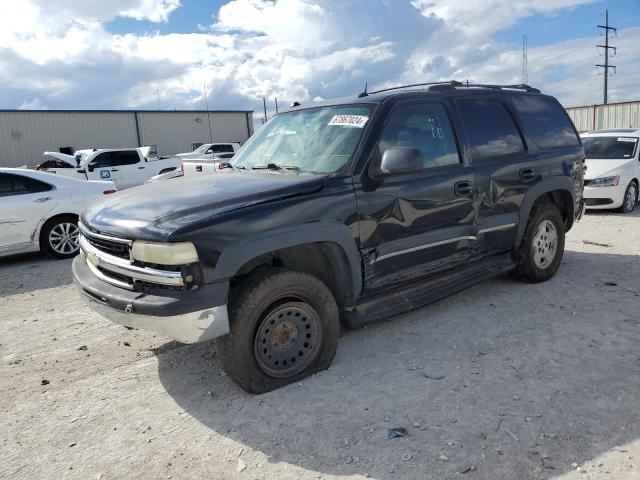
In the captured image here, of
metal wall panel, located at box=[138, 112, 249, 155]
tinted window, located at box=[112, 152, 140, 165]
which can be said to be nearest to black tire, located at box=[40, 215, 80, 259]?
tinted window, located at box=[112, 152, 140, 165]

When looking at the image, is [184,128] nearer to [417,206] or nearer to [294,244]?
[417,206]

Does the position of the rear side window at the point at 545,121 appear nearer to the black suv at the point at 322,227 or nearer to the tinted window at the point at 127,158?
the black suv at the point at 322,227

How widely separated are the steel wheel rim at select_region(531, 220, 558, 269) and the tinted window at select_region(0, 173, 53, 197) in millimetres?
6954

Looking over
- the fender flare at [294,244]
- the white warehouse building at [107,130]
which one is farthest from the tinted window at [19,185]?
the white warehouse building at [107,130]

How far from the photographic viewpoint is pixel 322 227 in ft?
11.2

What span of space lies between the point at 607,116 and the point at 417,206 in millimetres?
29752

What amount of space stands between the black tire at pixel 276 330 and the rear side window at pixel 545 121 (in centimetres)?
311

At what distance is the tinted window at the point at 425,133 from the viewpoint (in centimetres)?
401

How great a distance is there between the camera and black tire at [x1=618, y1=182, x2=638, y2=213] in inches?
396

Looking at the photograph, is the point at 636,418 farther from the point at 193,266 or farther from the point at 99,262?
the point at 99,262

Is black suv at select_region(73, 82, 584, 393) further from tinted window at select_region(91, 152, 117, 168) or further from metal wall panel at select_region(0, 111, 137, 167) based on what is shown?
metal wall panel at select_region(0, 111, 137, 167)

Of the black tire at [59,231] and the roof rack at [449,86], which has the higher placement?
the roof rack at [449,86]

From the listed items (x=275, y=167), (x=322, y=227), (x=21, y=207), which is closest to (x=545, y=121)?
(x=275, y=167)

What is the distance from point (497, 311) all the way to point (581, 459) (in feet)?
7.32
